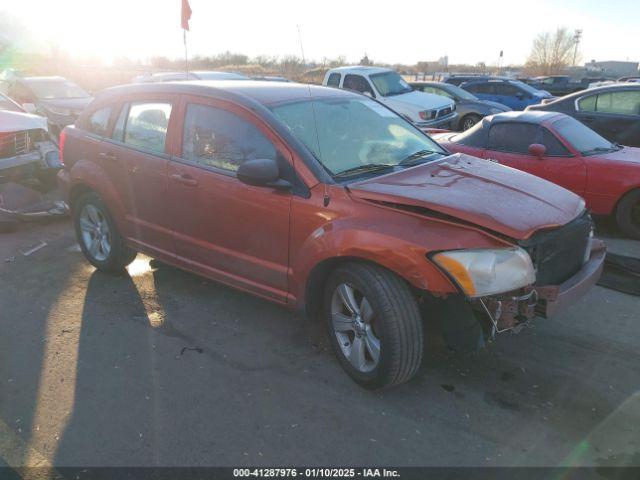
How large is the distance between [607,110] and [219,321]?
7.73 meters

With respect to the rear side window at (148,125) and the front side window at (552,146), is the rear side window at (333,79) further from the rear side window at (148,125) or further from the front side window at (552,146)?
the rear side window at (148,125)

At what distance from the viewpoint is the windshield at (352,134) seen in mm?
3588

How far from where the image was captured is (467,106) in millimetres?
14453

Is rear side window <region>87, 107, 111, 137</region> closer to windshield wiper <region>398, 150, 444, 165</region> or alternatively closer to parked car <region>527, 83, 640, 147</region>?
windshield wiper <region>398, 150, 444, 165</region>

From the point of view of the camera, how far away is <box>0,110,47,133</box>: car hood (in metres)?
7.30

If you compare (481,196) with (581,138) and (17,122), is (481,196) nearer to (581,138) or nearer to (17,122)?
(581,138)

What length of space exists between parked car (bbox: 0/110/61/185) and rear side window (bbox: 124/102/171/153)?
3.28 meters

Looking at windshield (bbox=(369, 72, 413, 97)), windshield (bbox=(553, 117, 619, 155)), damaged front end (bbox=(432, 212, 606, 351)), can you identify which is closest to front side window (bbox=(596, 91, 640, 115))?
windshield (bbox=(553, 117, 619, 155))

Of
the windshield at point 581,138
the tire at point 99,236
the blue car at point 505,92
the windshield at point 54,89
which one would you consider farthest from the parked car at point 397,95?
the tire at point 99,236

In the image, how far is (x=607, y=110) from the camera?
877 centimetres

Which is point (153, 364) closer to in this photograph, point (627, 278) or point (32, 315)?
point (32, 315)

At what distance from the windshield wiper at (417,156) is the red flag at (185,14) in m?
4.82

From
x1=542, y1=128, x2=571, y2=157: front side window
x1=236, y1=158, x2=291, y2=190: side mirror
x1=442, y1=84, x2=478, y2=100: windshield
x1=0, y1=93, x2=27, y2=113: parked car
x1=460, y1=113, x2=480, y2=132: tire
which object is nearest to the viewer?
x1=236, y1=158, x2=291, y2=190: side mirror

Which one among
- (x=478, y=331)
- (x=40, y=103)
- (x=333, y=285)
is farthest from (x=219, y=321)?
(x=40, y=103)
